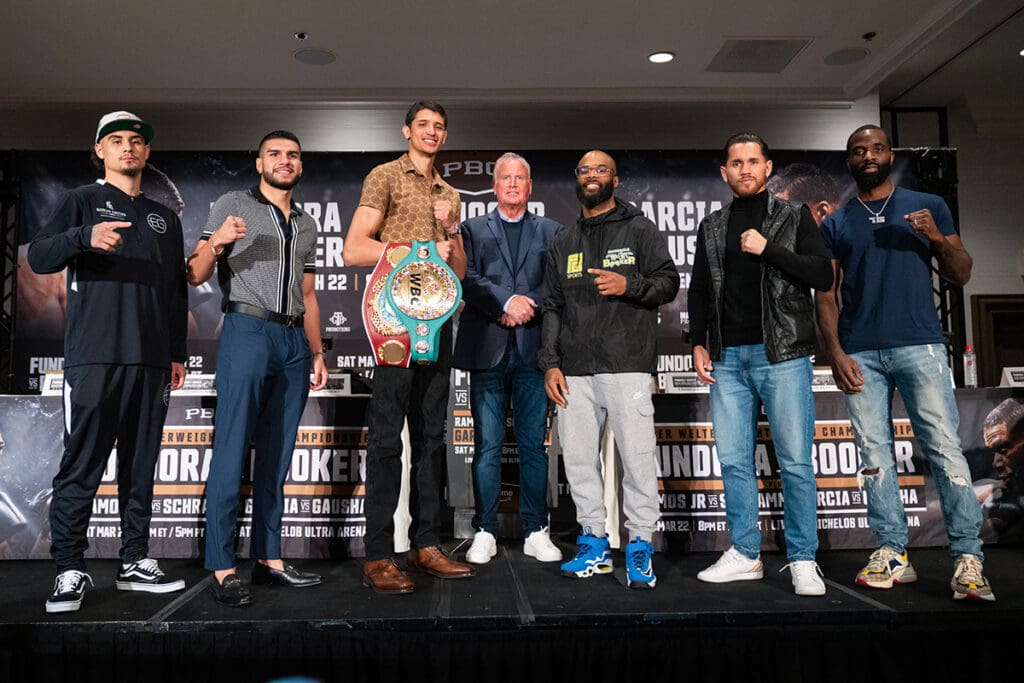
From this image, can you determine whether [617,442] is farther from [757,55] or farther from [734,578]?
[757,55]

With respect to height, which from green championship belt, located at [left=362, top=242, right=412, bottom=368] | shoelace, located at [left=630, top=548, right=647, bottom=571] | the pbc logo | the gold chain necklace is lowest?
shoelace, located at [left=630, top=548, right=647, bottom=571]

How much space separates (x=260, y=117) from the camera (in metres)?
6.55

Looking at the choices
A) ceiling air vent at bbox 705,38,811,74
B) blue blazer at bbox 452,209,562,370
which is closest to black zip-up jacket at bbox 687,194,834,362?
blue blazer at bbox 452,209,562,370

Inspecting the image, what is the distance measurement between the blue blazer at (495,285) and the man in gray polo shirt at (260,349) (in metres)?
0.72

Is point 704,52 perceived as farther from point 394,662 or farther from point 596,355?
point 394,662

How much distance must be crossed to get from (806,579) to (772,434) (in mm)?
526

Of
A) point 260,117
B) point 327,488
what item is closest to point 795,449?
point 327,488

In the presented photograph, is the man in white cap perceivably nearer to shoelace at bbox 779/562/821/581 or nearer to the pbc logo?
shoelace at bbox 779/562/821/581

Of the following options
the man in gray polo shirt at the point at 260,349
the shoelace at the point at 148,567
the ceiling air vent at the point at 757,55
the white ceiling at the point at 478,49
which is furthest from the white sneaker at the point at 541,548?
the ceiling air vent at the point at 757,55

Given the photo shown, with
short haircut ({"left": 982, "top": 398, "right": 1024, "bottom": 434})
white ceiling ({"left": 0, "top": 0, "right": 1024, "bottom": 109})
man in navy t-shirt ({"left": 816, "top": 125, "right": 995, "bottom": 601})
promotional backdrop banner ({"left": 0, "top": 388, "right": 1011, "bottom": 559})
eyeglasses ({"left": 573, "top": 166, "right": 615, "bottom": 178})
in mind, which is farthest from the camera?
white ceiling ({"left": 0, "top": 0, "right": 1024, "bottom": 109})

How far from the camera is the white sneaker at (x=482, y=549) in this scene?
10.4 feet

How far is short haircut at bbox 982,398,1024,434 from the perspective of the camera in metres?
3.74

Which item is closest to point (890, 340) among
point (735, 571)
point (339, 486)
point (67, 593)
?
point (735, 571)

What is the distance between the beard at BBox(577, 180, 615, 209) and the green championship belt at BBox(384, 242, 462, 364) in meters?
0.66
